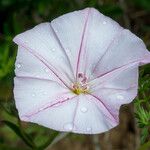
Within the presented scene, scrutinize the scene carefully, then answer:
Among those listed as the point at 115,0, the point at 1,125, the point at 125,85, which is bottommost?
the point at 1,125

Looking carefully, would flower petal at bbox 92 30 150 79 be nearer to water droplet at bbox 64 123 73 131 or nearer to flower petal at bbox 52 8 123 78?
flower petal at bbox 52 8 123 78

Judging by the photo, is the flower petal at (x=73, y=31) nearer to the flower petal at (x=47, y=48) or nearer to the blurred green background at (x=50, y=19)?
the flower petal at (x=47, y=48)

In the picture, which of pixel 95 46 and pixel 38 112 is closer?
pixel 38 112

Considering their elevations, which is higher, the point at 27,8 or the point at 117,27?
the point at 117,27

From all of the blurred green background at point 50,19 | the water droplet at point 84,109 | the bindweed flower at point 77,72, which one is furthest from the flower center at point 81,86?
the blurred green background at point 50,19

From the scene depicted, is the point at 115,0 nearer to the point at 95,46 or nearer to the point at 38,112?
the point at 95,46

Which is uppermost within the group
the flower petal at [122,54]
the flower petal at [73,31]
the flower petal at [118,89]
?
the flower petal at [73,31]

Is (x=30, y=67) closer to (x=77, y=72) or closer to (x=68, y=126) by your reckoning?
(x=77, y=72)

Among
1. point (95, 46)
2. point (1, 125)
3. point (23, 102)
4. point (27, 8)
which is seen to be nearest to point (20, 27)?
point (27, 8)
